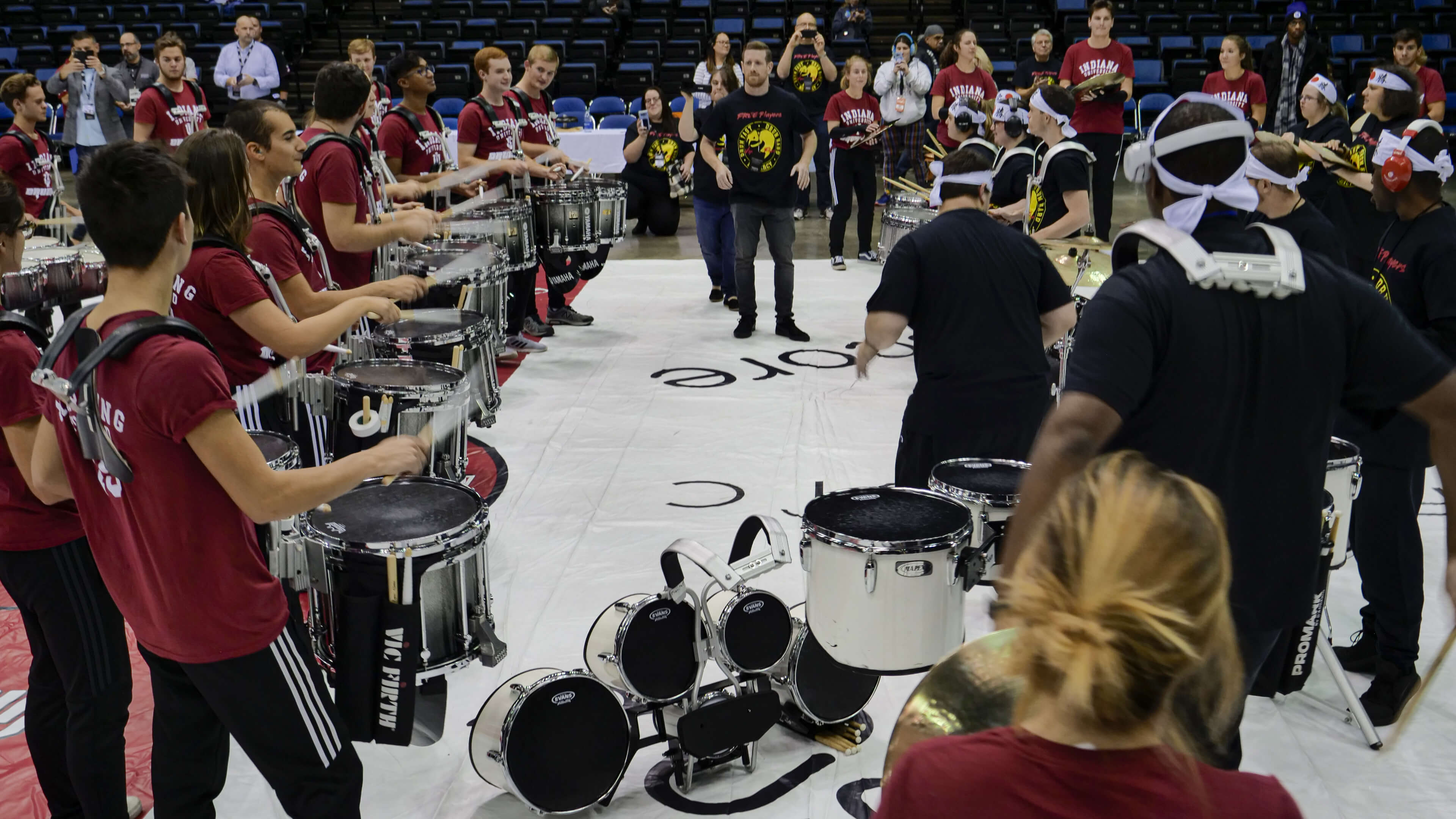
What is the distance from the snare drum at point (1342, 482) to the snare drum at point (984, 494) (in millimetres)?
827

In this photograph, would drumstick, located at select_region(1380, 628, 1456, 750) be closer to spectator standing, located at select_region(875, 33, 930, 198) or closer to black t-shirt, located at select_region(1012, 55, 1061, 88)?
spectator standing, located at select_region(875, 33, 930, 198)

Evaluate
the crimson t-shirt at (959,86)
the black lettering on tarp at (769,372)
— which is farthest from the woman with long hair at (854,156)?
the black lettering on tarp at (769,372)

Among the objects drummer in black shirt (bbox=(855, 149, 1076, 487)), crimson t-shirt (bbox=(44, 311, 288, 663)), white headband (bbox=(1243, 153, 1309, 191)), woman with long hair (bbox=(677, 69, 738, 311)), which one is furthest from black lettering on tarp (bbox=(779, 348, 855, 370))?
crimson t-shirt (bbox=(44, 311, 288, 663))

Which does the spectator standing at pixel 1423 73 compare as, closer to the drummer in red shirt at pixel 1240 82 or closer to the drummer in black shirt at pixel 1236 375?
the drummer in red shirt at pixel 1240 82

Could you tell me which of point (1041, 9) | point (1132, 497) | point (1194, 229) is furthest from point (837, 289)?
point (1041, 9)

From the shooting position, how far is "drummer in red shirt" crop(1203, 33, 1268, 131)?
10.0 metres

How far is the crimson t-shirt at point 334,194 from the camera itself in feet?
15.3

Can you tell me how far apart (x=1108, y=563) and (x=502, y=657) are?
2361 mm

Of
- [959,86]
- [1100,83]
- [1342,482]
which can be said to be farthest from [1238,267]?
[959,86]

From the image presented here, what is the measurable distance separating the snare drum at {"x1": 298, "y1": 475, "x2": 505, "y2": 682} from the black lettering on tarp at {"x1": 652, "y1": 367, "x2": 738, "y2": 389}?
3594mm

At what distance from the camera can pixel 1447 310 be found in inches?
140

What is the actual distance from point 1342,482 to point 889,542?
4.59 feet

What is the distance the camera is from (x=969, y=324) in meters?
3.71

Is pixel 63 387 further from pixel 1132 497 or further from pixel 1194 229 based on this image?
pixel 1194 229
